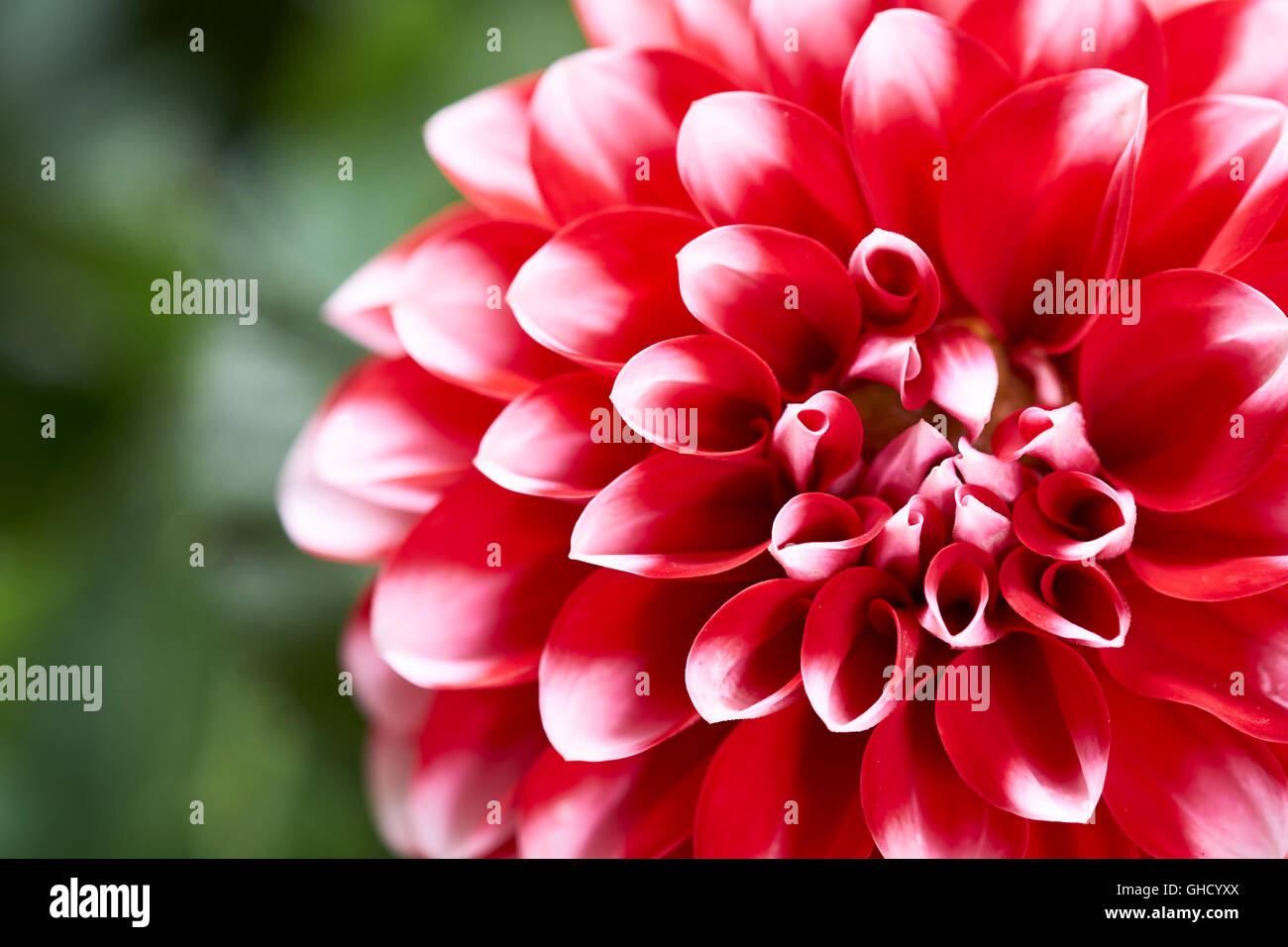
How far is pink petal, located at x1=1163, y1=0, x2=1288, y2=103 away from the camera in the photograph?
41cm

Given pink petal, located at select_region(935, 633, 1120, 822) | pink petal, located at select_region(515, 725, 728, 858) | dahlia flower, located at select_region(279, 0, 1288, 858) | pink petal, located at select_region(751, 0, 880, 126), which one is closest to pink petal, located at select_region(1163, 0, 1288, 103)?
dahlia flower, located at select_region(279, 0, 1288, 858)

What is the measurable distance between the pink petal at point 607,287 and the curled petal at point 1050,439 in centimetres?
12

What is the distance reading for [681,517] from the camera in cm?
41

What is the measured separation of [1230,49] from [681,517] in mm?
276

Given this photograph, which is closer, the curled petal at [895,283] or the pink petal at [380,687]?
the curled petal at [895,283]

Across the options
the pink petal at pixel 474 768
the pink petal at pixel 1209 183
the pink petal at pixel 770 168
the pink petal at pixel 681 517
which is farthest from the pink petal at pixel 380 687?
the pink petal at pixel 1209 183

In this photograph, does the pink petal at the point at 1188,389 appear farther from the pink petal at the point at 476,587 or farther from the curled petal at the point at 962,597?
the pink petal at the point at 476,587

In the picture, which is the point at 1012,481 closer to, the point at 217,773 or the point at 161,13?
the point at 217,773

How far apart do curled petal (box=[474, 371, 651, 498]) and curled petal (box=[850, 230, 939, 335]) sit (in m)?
0.10

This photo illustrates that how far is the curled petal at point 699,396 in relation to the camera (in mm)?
385

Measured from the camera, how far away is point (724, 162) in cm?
40
